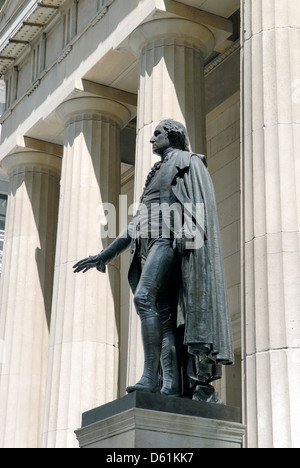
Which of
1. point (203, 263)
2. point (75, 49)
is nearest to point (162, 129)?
point (203, 263)

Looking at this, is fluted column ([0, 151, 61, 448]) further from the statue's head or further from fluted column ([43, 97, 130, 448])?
the statue's head

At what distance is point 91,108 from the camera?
23438mm

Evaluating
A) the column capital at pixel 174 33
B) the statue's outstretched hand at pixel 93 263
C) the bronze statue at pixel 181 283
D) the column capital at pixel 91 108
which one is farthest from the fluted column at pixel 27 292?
the bronze statue at pixel 181 283

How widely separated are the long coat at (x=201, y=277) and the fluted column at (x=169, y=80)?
29.3 ft

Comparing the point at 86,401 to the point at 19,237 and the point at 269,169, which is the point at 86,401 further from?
the point at 269,169

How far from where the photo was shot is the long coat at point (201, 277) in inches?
346

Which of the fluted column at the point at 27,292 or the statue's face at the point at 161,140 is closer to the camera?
the statue's face at the point at 161,140

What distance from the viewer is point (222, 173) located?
25750mm

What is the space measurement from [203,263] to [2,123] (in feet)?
64.9

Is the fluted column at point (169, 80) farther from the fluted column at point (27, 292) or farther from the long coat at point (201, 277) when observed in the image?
the long coat at point (201, 277)

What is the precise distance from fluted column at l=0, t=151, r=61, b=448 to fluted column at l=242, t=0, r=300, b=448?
11.7 m

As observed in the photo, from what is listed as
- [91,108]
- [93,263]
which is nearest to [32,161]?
[91,108]

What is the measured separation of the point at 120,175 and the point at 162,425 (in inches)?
630

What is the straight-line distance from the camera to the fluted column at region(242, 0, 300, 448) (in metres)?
12.8
